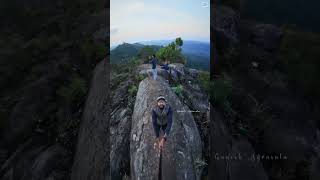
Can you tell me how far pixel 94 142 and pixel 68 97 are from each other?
0.97m

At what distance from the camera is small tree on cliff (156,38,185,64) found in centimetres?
689

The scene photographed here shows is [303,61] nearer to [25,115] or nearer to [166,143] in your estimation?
[166,143]

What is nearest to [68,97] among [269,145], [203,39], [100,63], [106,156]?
[100,63]

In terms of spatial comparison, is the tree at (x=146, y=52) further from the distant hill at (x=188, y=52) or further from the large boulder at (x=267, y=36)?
the large boulder at (x=267, y=36)

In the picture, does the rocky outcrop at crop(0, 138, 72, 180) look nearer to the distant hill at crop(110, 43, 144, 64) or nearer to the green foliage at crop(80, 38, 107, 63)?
the green foliage at crop(80, 38, 107, 63)

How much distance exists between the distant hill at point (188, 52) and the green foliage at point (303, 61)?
5.08ft

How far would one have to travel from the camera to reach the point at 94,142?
22.5 feet

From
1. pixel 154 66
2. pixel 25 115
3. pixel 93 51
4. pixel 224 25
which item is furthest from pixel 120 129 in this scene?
pixel 224 25

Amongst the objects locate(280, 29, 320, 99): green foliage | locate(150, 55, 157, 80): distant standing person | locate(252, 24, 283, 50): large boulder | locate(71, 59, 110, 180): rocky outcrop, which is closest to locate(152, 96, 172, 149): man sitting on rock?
locate(150, 55, 157, 80): distant standing person

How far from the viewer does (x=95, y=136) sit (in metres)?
6.86

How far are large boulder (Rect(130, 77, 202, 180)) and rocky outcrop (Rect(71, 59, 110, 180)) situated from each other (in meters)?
0.49

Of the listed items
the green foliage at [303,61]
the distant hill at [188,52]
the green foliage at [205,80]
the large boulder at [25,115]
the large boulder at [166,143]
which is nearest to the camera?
the large boulder at [166,143]

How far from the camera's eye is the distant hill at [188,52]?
6738 millimetres

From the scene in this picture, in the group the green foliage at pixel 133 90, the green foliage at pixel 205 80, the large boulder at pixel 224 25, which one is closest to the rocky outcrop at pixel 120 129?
the green foliage at pixel 133 90
